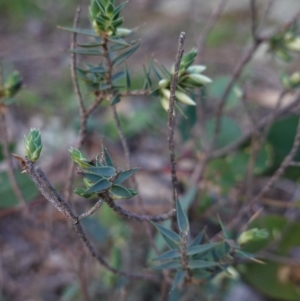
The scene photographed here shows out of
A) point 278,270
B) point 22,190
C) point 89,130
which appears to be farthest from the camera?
point 89,130

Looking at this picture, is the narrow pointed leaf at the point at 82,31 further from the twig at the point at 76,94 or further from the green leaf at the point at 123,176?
the green leaf at the point at 123,176

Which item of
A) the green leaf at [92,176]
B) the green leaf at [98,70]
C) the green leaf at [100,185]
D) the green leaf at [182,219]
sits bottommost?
the green leaf at [182,219]

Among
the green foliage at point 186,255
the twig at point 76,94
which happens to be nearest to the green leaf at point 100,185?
the green foliage at point 186,255

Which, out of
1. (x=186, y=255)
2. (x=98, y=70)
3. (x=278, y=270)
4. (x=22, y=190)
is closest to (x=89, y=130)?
(x=22, y=190)

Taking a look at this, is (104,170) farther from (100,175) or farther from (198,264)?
(198,264)

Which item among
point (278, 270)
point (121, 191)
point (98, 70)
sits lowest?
point (278, 270)

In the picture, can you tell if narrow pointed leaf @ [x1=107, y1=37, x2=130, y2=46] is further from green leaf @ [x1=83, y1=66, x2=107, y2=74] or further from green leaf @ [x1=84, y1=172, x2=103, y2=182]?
green leaf @ [x1=84, y1=172, x2=103, y2=182]

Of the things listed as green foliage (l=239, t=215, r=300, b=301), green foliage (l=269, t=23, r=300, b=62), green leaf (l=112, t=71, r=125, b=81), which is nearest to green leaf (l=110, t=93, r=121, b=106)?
green leaf (l=112, t=71, r=125, b=81)

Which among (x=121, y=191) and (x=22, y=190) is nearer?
(x=121, y=191)
